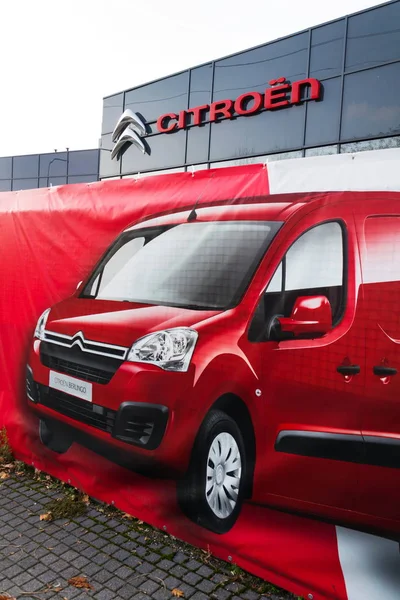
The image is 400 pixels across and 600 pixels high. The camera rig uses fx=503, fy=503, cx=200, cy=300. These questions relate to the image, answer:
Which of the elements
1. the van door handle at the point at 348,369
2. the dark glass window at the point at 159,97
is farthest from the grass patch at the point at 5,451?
the dark glass window at the point at 159,97

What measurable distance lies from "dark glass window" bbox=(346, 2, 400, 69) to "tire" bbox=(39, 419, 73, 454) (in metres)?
10.1

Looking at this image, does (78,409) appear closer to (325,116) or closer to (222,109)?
(325,116)

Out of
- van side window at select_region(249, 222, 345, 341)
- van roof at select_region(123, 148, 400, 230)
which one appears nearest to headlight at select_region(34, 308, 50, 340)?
van roof at select_region(123, 148, 400, 230)

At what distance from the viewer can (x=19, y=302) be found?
467 cm

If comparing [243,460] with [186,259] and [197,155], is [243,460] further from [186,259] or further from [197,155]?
[197,155]

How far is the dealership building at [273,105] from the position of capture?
10.7 metres

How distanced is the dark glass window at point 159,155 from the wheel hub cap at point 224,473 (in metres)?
12.7

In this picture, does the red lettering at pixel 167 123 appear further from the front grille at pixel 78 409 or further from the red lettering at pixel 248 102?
the front grille at pixel 78 409

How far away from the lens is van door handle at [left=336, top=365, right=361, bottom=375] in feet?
8.58

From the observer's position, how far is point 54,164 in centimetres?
3191

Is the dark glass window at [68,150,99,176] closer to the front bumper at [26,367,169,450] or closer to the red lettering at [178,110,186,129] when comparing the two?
the red lettering at [178,110,186,129]

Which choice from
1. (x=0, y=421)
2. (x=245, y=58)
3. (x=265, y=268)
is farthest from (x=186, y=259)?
(x=245, y=58)

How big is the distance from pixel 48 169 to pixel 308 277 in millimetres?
32224

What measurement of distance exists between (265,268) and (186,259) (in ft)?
2.08
